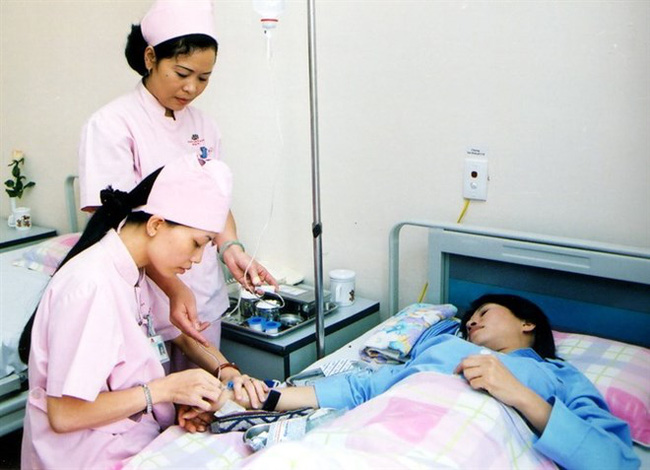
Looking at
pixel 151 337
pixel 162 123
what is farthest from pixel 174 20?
pixel 151 337

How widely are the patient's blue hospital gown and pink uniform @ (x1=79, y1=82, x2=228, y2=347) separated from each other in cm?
55

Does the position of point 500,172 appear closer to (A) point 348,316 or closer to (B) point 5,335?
(A) point 348,316

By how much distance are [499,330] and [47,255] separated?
86.2 inches

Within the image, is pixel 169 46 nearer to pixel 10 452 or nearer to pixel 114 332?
pixel 114 332

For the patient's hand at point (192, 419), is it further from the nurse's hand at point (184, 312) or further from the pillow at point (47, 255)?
the pillow at point (47, 255)

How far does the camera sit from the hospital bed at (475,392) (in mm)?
1274

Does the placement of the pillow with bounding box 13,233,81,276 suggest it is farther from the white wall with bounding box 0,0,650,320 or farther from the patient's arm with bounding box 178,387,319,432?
the patient's arm with bounding box 178,387,319,432

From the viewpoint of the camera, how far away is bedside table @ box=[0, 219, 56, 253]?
339cm

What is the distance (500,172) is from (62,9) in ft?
8.37

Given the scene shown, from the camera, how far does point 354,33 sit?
7.68 feet

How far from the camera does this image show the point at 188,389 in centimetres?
137

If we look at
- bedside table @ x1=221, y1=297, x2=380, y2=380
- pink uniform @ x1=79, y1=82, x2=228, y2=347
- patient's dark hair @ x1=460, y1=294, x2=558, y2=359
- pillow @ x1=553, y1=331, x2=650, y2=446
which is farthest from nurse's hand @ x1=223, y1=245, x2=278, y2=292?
pillow @ x1=553, y1=331, x2=650, y2=446

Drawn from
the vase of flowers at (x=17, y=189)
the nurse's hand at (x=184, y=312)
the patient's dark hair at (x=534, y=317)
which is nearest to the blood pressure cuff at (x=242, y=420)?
the nurse's hand at (x=184, y=312)

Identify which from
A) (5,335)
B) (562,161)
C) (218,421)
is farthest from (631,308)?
(5,335)
